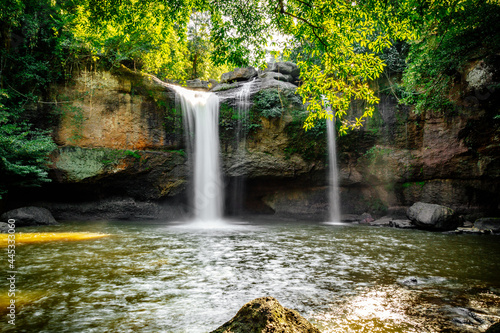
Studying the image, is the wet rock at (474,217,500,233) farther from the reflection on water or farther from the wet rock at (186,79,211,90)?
the wet rock at (186,79,211,90)

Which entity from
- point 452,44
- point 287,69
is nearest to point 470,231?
point 452,44

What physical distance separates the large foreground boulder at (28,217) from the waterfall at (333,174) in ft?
46.4

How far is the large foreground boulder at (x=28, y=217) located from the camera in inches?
457

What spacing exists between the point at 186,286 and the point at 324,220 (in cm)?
1336

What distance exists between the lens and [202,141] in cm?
1630

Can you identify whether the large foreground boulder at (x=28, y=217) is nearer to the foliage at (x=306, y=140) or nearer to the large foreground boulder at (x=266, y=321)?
the foliage at (x=306, y=140)

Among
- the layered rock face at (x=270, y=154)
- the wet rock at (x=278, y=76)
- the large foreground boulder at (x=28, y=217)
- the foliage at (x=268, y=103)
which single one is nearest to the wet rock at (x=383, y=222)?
the layered rock face at (x=270, y=154)

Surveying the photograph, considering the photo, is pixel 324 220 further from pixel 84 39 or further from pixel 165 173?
pixel 84 39

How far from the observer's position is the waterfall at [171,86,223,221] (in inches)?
639

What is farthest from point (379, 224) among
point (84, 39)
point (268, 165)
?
point (84, 39)

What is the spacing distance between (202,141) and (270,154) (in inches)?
156

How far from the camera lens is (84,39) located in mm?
13867

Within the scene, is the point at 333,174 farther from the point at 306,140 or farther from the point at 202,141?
the point at 202,141

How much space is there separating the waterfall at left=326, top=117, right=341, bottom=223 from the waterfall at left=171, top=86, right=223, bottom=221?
6536 mm
